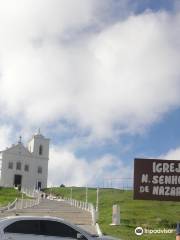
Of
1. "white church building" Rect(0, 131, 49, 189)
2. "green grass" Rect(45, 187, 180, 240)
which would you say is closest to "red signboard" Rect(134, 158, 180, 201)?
"green grass" Rect(45, 187, 180, 240)

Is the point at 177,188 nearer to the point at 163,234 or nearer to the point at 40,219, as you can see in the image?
the point at 163,234

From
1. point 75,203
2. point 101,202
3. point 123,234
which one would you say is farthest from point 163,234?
point 101,202

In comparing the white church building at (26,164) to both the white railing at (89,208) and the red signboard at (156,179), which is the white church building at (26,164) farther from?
the red signboard at (156,179)

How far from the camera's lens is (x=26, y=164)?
4449 inches

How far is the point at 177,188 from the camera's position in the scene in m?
28.4

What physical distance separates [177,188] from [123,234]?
451 cm

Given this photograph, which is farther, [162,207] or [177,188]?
[162,207]

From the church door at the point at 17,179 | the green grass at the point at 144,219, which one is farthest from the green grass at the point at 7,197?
the church door at the point at 17,179

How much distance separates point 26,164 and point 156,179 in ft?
285

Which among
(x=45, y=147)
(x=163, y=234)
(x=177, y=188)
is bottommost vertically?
(x=163, y=234)

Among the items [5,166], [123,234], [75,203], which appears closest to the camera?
→ [123,234]

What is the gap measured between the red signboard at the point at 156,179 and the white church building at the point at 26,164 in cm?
8168

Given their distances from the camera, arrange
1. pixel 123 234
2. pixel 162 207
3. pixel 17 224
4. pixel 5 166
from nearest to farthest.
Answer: pixel 17 224 < pixel 123 234 < pixel 162 207 < pixel 5 166

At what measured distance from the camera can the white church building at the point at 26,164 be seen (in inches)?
4311
